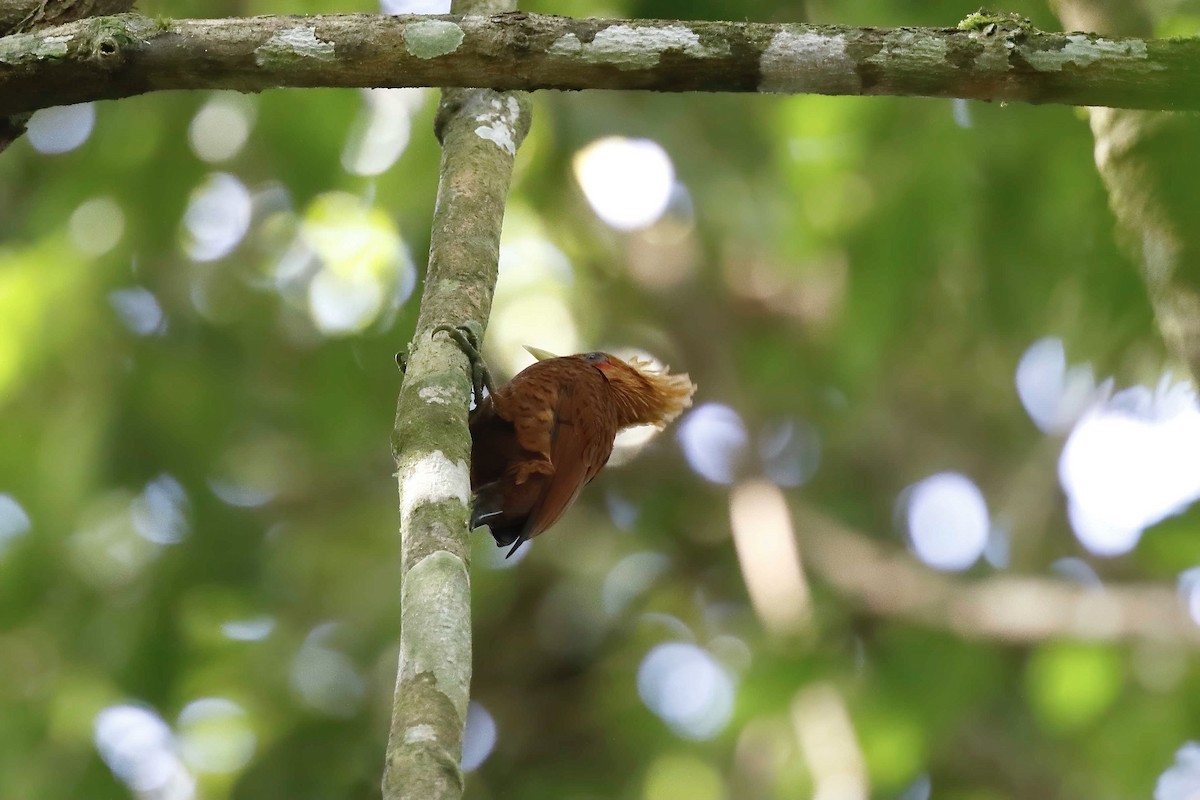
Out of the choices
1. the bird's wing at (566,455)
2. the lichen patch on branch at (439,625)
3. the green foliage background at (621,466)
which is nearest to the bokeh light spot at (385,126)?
the green foliage background at (621,466)

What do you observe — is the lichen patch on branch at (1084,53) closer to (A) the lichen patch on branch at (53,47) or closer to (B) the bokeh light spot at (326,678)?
(A) the lichen patch on branch at (53,47)

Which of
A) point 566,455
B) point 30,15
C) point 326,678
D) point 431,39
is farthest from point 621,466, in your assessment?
point 431,39

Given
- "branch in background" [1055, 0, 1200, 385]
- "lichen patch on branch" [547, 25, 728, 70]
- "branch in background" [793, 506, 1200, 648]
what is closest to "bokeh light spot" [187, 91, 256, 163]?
"lichen patch on branch" [547, 25, 728, 70]

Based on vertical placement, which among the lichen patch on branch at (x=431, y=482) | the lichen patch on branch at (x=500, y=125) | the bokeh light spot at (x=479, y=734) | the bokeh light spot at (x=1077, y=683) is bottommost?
the bokeh light spot at (x=479, y=734)

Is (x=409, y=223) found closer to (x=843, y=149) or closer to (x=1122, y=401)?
(x=843, y=149)

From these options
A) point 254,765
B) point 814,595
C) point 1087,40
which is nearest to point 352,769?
point 254,765

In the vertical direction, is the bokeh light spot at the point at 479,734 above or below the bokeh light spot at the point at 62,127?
below
